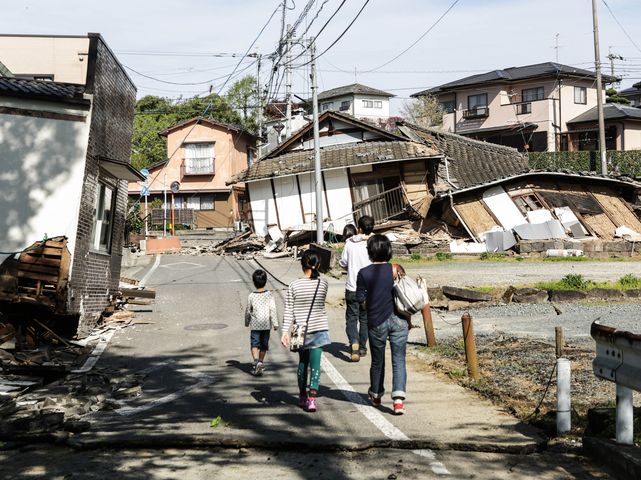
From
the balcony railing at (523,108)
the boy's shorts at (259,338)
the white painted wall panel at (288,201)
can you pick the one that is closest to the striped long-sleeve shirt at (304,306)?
the boy's shorts at (259,338)

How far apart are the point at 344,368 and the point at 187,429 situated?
3606 mm

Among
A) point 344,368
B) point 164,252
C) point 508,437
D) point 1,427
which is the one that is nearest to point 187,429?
point 1,427

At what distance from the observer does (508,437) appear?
257 inches

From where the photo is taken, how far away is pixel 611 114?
161 feet

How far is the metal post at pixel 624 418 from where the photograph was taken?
18.3 ft

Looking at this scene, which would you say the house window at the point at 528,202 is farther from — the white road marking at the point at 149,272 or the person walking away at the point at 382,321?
the person walking away at the point at 382,321

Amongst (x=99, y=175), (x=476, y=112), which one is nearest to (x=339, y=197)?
(x=99, y=175)

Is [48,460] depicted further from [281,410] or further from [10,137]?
[10,137]

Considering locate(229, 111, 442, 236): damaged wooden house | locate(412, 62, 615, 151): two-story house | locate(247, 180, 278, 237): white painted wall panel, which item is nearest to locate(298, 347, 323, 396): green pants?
locate(229, 111, 442, 236): damaged wooden house

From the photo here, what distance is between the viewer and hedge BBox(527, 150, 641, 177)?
1790 inches

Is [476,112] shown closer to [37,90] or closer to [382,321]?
[37,90]

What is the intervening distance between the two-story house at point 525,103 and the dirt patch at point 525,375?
42968mm

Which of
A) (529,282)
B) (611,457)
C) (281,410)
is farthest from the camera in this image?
(529,282)

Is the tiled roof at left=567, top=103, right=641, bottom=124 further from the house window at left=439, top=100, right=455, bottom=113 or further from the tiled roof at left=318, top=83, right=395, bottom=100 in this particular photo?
the tiled roof at left=318, top=83, right=395, bottom=100
